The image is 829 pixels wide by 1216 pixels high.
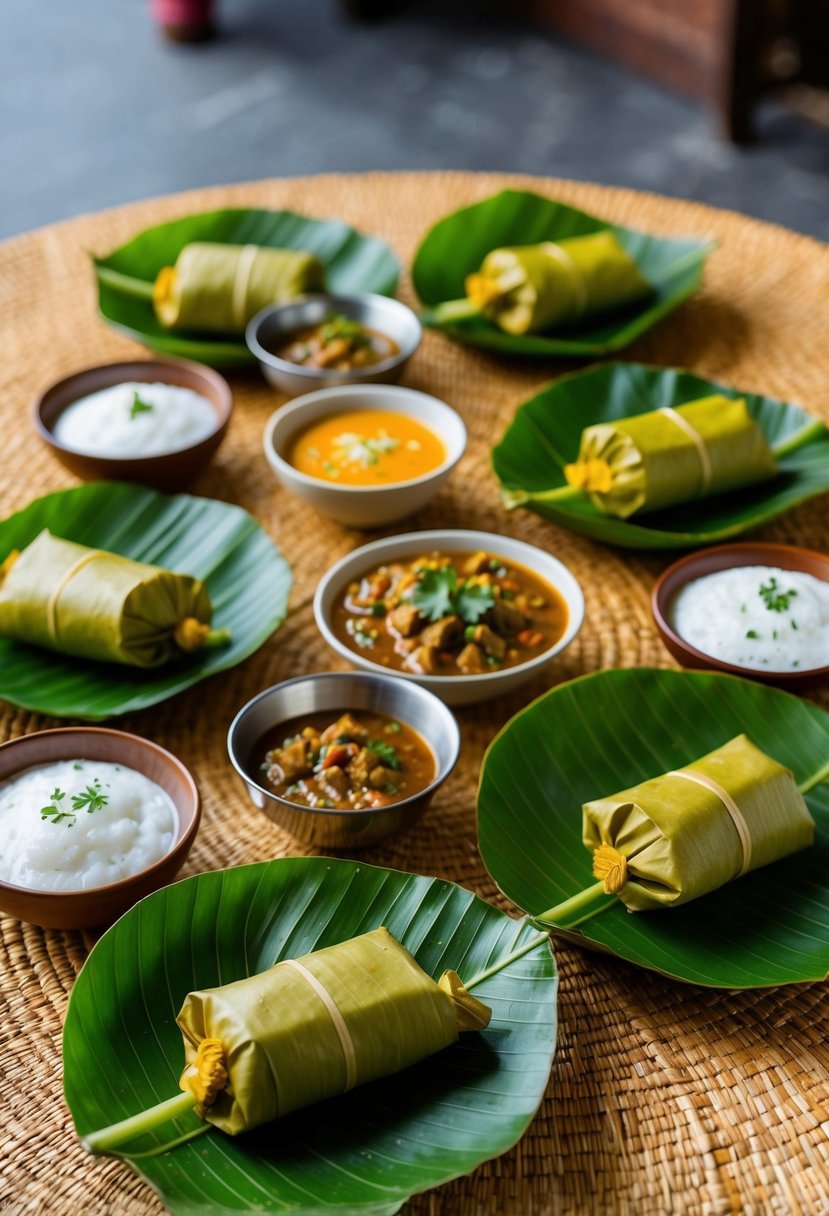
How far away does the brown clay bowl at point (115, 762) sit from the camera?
1705mm

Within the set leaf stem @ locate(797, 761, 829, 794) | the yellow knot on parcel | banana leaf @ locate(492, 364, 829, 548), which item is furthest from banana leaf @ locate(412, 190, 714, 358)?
the yellow knot on parcel

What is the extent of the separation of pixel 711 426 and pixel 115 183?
4.64 metres

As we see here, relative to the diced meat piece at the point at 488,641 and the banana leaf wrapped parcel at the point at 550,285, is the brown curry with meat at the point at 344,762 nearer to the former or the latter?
the diced meat piece at the point at 488,641

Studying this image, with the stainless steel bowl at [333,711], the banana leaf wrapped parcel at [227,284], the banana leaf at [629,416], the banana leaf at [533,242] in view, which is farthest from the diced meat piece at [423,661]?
the banana leaf wrapped parcel at [227,284]

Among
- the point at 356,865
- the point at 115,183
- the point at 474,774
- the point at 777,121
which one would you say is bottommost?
the point at 115,183

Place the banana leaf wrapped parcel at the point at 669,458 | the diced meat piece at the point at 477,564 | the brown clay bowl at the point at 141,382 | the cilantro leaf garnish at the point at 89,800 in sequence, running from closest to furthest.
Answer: the cilantro leaf garnish at the point at 89,800, the diced meat piece at the point at 477,564, the banana leaf wrapped parcel at the point at 669,458, the brown clay bowl at the point at 141,382

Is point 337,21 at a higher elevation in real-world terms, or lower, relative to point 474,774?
lower

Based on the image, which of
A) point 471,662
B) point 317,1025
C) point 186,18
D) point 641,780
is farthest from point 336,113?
point 317,1025

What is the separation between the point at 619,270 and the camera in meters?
3.20

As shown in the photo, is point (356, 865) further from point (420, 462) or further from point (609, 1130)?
point (420, 462)

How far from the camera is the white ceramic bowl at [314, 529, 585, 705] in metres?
2.11

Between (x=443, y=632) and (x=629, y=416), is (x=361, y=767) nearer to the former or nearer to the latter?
(x=443, y=632)

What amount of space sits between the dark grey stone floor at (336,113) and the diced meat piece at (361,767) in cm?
459

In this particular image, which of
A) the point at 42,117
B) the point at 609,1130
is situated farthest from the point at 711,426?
the point at 42,117
